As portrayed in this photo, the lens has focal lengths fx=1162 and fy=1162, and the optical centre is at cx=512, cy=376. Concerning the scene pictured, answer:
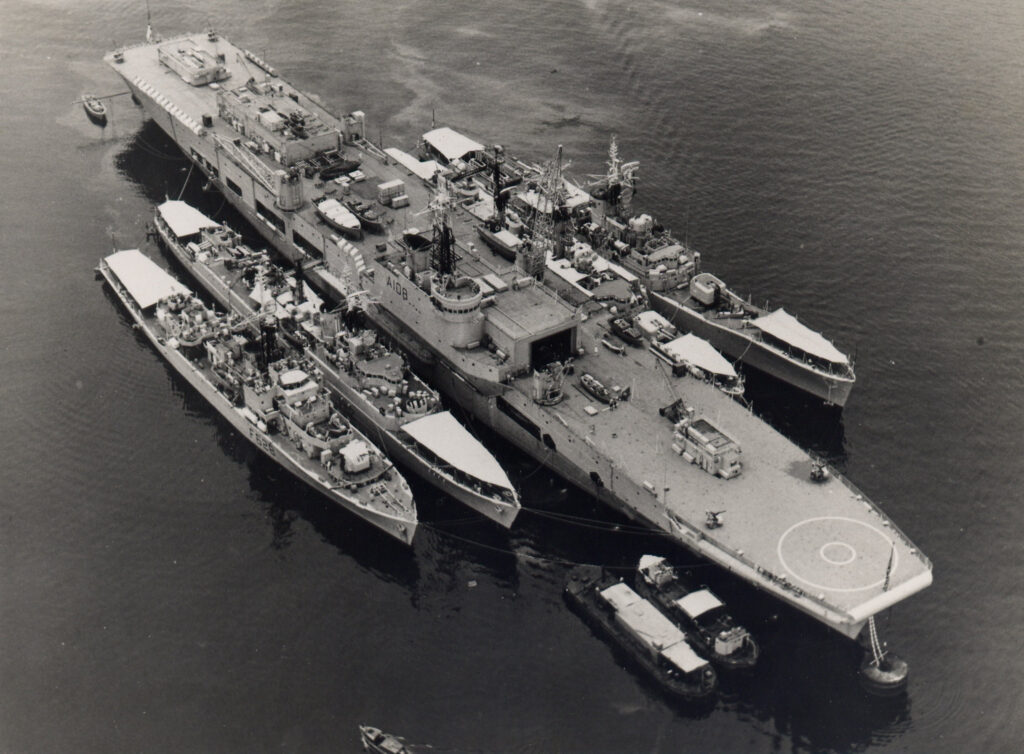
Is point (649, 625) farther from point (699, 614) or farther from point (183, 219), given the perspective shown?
point (183, 219)

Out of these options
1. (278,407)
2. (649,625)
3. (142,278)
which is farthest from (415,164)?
(649,625)

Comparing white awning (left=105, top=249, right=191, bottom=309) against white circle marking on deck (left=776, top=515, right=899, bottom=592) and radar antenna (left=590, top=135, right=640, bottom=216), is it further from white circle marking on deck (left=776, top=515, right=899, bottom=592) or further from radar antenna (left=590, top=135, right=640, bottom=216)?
white circle marking on deck (left=776, top=515, right=899, bottom=592)

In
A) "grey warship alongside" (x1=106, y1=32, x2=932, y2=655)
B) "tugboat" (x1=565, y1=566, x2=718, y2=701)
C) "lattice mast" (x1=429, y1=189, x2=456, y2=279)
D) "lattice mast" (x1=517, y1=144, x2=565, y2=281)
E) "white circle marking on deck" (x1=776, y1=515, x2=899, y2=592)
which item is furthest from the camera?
"lattice mast" (x1=517, y1=144, x2=565, y2=281)

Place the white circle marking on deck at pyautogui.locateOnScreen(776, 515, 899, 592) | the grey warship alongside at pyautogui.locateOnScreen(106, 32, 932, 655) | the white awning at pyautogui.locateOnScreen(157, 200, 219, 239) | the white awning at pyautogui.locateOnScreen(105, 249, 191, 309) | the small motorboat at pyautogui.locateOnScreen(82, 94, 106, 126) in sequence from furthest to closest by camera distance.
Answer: the small motorboat at pyautogui.locateOnScreen(82, 94, 106, 126) → the white awning at pyautogui.locateOnScreen(157, 200, 219, 239) → the white awning at pyautogui.locateOnScreen(105, 249, 191, 309) → the grey warship alongside at pyautogui.locateOnScreen(106, 32, 932, 655) → the white circle marking on deck at pyautogui.locateOnScreen(776, 515, 899, 592)

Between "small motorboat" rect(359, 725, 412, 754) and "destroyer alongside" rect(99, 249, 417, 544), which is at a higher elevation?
"destroyer alongside" rect(99, 249, 417, 544)

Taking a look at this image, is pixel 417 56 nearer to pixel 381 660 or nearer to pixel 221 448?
pixel 221 448

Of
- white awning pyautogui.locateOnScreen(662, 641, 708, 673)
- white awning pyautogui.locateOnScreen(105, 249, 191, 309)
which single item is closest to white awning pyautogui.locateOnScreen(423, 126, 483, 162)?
white awning pyautogui.locateOnScreen(105, 249, 191, 309)

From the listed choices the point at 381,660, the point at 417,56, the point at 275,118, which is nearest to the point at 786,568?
the point at 381,660
